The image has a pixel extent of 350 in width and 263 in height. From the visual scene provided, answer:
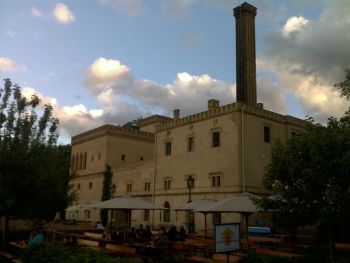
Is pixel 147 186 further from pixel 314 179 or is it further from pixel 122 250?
pixel 314 179

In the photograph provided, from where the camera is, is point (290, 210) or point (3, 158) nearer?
point (290, 210)

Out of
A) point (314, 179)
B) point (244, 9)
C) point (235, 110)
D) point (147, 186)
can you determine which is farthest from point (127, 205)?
point (244, 9)

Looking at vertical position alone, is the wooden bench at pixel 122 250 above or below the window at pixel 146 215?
below

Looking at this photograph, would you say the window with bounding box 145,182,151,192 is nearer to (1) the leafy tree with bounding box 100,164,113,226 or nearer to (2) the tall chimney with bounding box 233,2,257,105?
(1) the leafy tree with bounding box 100,164,113,226

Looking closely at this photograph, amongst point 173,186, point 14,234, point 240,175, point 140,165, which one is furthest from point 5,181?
point 140,165

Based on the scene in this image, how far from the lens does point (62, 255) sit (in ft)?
32.7

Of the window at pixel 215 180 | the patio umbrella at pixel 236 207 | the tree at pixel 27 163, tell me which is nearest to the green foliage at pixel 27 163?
the tree at pixel 27 163

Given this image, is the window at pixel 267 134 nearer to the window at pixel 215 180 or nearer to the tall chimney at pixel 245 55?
the window at pixel 215 180

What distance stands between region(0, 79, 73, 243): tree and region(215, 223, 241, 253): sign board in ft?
27.1

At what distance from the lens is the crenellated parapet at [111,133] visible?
46750mm

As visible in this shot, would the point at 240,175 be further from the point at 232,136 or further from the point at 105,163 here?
the point at 105,163

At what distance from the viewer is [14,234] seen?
20.0m

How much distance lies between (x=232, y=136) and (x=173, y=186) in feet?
26.1

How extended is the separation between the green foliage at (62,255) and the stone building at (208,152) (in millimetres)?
19353
